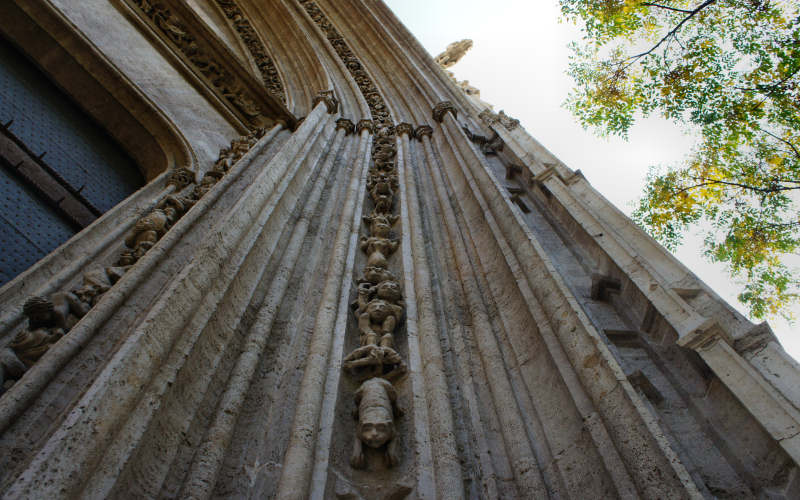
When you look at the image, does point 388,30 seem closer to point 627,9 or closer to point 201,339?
point 627,9

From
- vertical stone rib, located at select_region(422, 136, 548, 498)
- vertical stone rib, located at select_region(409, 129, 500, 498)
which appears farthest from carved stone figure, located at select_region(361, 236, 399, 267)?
vertical stone rib, located at select_region(422, 136, 548, 498)

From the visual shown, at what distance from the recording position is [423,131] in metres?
7.18

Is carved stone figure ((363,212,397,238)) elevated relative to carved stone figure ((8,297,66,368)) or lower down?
elevated

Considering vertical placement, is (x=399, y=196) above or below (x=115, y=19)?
below

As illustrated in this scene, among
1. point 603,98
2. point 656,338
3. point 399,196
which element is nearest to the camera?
point 656,338

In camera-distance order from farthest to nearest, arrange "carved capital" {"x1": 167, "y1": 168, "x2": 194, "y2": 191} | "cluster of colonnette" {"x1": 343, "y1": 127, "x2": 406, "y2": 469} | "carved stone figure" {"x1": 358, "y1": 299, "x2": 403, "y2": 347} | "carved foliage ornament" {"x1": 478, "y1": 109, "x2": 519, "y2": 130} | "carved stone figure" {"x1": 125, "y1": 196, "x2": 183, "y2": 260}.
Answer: "carved foliage ornament" {"x1": 478, "y1": 109, "x2": 519, "y2": 130}, "carved capital" {"x1": 167, "y1": 168, "x2": 194, "y2": 191}, "carved stone figure" {"x1": 125, "y1": 196, "x2": 183, "y2": 260}, "carved stone figure" {"x1": 358, "y1": 299, "x2": 403, "y2": 347}, "cluster of colonnette" {"x1": 343, "y1": 127, "x2": 406, "y2": 469}

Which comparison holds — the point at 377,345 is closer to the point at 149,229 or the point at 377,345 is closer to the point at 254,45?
the point at 149,229

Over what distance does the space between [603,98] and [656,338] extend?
7.62m

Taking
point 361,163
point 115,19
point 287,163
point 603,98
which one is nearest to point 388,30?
point 603,98

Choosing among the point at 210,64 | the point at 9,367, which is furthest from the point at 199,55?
the point at 9,367

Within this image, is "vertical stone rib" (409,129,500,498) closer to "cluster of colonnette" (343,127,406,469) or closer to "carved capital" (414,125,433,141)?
"cluster of colonnette" (343,127,406,469)

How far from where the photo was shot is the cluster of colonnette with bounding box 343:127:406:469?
7.25 ft

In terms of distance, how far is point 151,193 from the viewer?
4.64m

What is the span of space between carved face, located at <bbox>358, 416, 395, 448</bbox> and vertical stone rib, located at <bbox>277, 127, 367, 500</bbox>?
0.20m
